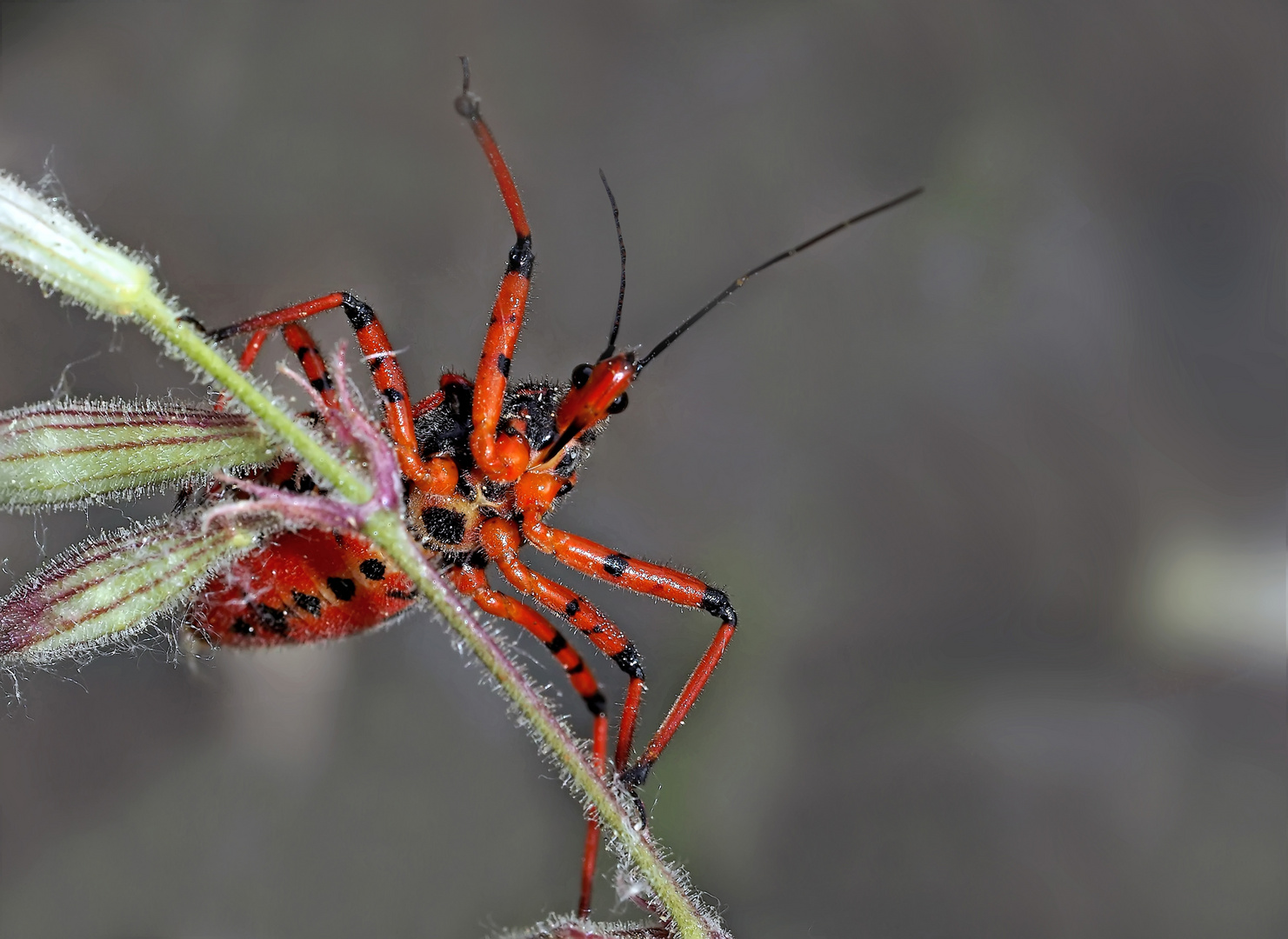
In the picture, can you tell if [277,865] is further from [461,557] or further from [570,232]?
[570,232]

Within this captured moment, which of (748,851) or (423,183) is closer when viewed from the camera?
(748,851)

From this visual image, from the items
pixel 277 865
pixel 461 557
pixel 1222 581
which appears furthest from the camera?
pixel 1222 581

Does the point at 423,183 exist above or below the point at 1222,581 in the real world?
above

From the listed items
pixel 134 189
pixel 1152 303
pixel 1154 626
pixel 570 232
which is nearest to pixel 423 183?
pixel 570 232

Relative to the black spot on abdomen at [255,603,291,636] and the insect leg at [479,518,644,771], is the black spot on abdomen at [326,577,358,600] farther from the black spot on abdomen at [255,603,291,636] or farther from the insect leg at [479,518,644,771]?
the insect leg at [479,518,644,771]

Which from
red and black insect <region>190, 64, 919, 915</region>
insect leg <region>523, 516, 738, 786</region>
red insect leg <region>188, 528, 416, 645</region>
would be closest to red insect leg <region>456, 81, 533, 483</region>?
red and black insect <region>190, 64, 919, 915</region>

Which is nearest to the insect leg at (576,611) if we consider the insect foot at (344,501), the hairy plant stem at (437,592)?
the hairy plant stem at (437,592)

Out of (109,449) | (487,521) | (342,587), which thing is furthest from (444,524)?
(109,449)
